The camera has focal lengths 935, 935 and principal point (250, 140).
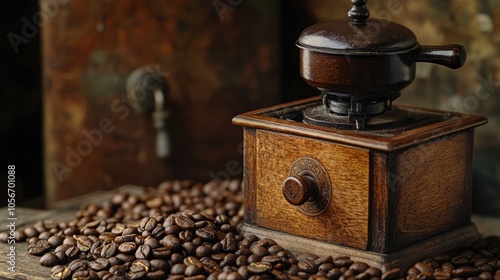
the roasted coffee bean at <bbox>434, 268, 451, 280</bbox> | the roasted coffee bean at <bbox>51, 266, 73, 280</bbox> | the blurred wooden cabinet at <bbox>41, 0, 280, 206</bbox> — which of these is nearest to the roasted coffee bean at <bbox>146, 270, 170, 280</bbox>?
the roasted coffee bean at <bbox>51, 266, 73, 280</bbox>

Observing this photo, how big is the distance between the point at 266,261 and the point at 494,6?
1.31 meters

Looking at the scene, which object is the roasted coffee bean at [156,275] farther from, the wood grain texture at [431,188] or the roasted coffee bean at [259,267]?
the wood grain texture at [431,188]

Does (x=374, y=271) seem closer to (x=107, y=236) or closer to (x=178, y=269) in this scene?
(x=178, y=269)

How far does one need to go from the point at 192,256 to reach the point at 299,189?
0.33 meters

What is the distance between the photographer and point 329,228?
2.48 m

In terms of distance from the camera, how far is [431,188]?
8.24ft

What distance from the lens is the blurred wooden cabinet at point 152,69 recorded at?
11.4ft

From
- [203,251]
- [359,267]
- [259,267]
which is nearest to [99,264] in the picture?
[203,251]

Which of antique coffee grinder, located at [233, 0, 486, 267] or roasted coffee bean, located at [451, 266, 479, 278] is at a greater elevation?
antique coffee grinder, located at [233, 0, 486, 267]

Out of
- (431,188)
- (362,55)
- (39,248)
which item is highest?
(362,55)

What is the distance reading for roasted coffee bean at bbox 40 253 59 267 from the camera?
2.54 metres

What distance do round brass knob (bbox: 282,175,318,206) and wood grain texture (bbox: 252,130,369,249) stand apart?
0.17 ft

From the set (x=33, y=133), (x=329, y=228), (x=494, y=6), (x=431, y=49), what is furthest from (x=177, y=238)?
(x=33, y=133)

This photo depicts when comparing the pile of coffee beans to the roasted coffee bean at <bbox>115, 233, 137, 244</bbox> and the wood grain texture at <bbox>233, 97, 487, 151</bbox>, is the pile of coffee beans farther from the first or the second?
the wood grain texture at <bbox>233, 97, 487, 151</bbox>
